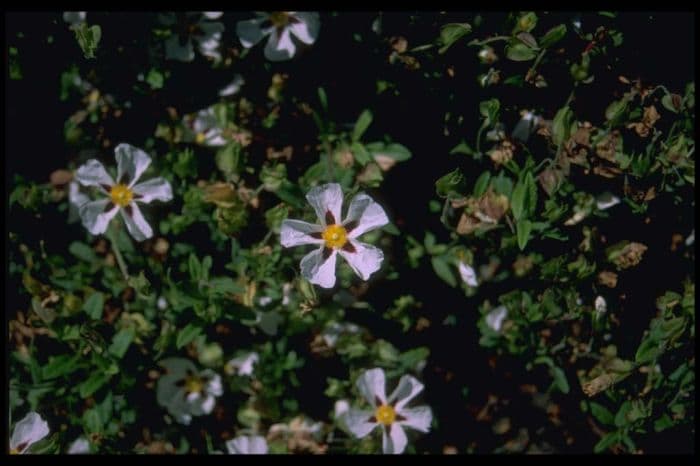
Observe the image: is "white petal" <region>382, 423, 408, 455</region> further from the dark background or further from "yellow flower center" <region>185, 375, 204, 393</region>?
"yellow flower center" <region>185, 375, 204, 393</region>

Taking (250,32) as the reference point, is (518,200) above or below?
below

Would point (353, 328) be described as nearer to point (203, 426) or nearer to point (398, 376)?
point (398, 376)

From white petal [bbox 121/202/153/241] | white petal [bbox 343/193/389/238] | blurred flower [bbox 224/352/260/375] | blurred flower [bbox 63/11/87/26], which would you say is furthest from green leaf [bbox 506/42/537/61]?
blurred flower [bbox 63/11/87/26]

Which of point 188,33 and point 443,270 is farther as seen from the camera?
point 188,33

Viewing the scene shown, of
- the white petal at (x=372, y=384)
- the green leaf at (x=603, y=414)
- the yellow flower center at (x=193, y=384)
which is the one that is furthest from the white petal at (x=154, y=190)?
the green leaf at (x=603, y=414)

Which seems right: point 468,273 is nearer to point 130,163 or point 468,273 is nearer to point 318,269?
point 318,269

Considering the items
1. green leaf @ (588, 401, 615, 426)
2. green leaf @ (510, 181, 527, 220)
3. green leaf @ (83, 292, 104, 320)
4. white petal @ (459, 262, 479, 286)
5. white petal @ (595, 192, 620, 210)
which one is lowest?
green leaf @ (588, 401, 615, 426)

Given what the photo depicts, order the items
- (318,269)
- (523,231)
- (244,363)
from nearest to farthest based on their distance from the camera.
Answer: (318,269), (523,231), (244,363)

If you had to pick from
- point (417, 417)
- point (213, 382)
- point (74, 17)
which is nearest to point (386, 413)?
point (417, 417)
